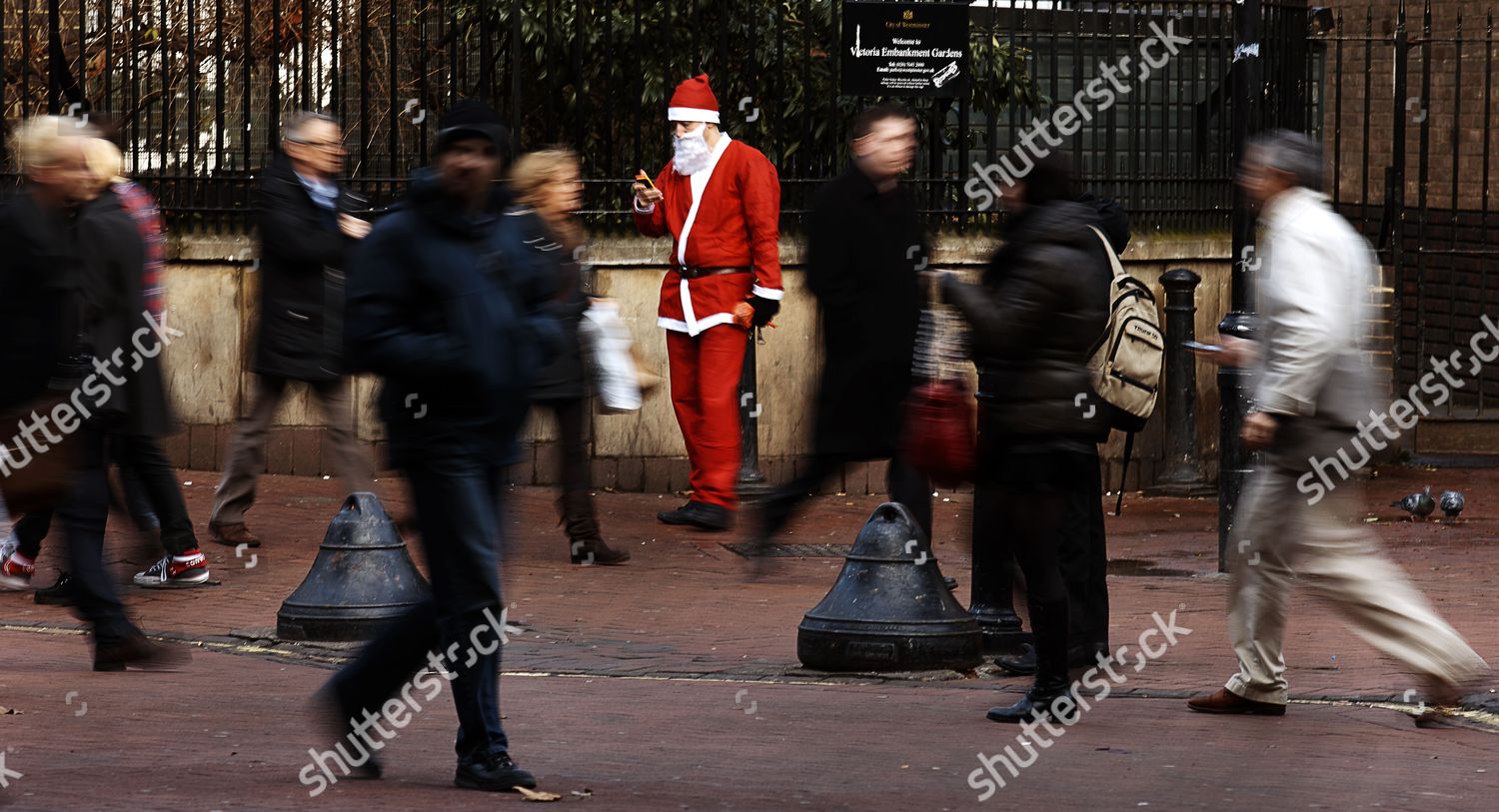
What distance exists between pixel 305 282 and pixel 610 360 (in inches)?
54.8

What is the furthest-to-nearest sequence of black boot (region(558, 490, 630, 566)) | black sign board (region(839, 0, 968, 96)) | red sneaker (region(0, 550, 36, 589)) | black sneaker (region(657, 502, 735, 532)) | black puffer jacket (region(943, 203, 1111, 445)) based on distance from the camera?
black sign board (region(839, 0, 968, 96)), black sneaker (region(657, 502, 735, 532)), black boot (region(558, 490, 630, 566)), red sneaker (region(0, 550, 36, 589)), black puffer jacket (region(943, 203, 1111, 445))

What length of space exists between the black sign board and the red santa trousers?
6.71 feet

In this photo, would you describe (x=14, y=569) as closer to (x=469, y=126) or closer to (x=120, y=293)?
(x=120, y=293)

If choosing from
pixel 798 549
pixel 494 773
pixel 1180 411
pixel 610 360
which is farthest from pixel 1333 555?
pixel 1180 411

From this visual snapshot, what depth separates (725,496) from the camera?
1052cm

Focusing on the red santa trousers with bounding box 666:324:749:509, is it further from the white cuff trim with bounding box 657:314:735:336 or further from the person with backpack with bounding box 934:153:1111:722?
the person with backpack with bounding box 934:153:1111:722

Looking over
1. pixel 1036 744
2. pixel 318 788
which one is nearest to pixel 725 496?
pixel 1036 744

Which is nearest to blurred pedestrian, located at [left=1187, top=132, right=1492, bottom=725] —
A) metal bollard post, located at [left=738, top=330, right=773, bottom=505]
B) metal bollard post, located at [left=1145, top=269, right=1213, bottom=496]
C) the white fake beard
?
the white fake beard

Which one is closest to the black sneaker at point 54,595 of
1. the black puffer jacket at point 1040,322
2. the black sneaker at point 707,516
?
the black sneaker at point 707,516

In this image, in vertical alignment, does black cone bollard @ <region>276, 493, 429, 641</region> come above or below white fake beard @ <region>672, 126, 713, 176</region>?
below

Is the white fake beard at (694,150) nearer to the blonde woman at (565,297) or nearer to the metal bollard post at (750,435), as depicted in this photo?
the blonde woman at (565,297)

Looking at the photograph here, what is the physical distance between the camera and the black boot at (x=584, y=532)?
955cm

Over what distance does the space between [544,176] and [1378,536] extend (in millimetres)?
4841

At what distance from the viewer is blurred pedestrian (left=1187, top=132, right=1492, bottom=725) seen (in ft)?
20.4
